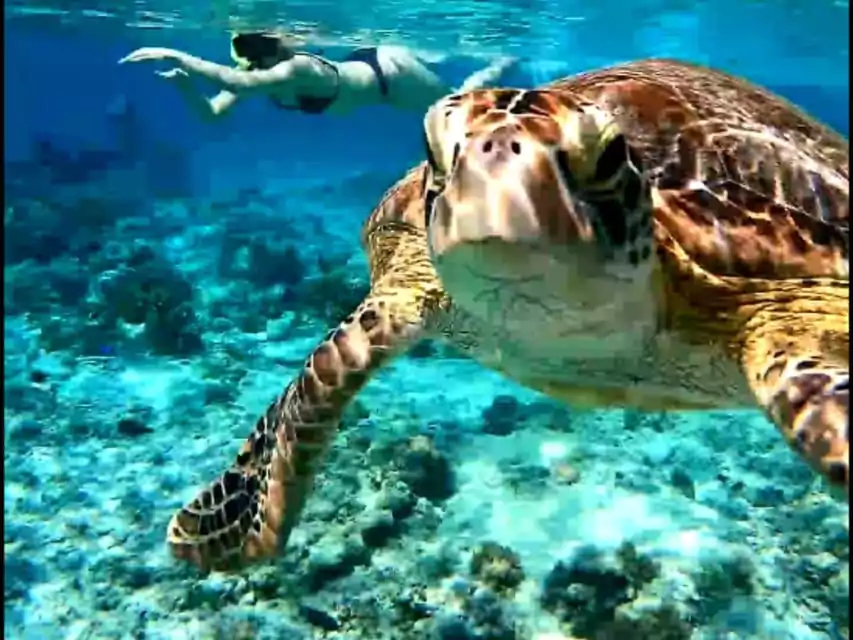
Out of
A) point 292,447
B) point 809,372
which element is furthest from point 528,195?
point 292,447

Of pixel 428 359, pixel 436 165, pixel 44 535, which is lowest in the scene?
pixel 428 359

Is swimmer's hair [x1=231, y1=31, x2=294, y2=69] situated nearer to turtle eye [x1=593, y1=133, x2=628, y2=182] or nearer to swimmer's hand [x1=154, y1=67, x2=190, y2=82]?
swimmer's hand [x1=154, y1=67, x2=190, y2=82]

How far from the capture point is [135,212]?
13.6 meters

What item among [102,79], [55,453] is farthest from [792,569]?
[102,79]

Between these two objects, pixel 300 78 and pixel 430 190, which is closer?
pixel 430 190

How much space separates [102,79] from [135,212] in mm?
34628

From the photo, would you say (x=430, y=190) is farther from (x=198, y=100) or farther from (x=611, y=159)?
(x=198, y=100)

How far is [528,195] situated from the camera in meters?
1.54

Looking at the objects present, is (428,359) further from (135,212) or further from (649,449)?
(135,212)

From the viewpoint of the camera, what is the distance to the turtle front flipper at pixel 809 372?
68.2 inches

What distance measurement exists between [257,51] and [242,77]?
1.59 m

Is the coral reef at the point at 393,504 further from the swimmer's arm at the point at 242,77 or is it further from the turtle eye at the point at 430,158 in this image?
the turtle eye at the point at 430,158

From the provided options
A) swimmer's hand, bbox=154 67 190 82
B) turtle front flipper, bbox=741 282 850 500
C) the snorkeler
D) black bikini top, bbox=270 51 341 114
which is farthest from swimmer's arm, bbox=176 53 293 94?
turtle front flipper, bbox=741 282 850 500

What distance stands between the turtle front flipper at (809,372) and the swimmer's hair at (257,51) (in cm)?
806
